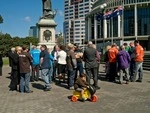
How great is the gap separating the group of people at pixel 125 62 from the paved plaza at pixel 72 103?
169 centimetres

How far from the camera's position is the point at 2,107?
907 cm

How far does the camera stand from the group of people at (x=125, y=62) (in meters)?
14.3

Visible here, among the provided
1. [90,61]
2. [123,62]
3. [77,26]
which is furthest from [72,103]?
[77,26]

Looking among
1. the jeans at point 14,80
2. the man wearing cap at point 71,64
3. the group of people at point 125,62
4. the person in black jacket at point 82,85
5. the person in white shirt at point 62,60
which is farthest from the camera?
the group of people at point 125,62

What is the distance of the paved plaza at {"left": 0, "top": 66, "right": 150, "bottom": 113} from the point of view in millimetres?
8648

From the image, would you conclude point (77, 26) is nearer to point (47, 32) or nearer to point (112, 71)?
point (47, 32)

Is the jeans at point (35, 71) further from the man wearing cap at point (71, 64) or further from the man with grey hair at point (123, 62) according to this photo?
the man with grey hair at point (123, 62)

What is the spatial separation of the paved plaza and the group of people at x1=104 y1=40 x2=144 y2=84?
5.53 ft

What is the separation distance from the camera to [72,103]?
9703mm

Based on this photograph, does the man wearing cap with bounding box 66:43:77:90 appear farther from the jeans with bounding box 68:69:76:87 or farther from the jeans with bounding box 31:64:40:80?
the jeans with bounding box 31:64:40:80

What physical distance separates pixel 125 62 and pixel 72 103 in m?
5.24

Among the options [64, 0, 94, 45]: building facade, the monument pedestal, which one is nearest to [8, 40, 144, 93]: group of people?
the monument pedestal

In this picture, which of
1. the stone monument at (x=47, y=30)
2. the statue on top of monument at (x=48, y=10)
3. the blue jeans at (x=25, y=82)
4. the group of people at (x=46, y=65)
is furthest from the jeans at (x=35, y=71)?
the statue on top of monument at (x=48, y=10)

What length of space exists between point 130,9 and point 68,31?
109 m
